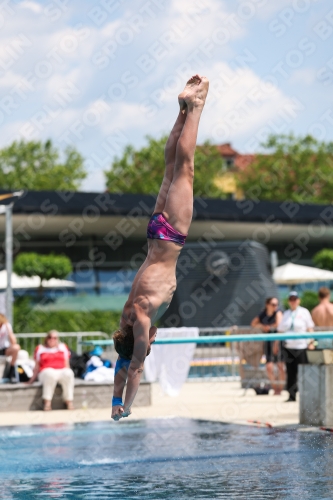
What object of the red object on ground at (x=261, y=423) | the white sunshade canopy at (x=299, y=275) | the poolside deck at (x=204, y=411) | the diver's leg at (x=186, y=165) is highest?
the diver's leg at (x=186, y=165)

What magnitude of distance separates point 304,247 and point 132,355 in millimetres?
36960

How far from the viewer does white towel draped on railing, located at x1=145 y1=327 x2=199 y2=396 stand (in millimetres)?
17625

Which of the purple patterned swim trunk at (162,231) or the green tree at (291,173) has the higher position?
the green tree at (291,173)

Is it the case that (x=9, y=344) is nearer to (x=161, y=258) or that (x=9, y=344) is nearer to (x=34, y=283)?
(x=161, y=258)

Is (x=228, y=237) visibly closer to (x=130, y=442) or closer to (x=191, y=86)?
(x=130, y=442)

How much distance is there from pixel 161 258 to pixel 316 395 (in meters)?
5.58

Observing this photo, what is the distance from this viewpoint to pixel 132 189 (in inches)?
2598

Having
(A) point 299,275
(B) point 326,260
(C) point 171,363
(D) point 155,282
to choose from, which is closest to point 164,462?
(D) point 155,282

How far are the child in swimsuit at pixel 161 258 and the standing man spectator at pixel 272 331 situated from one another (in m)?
10.1

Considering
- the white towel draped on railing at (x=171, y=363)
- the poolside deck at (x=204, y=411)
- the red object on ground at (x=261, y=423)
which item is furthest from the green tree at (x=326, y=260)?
the red object on ground at (x=261, y=423)

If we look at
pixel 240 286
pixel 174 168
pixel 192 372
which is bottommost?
pixel 192 372

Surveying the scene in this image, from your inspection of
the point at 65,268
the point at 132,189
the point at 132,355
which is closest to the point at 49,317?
the point at 65,268

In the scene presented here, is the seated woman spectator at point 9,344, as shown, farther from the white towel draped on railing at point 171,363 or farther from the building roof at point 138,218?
the building roof at point 138,218

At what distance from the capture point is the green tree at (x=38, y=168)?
68938mm
